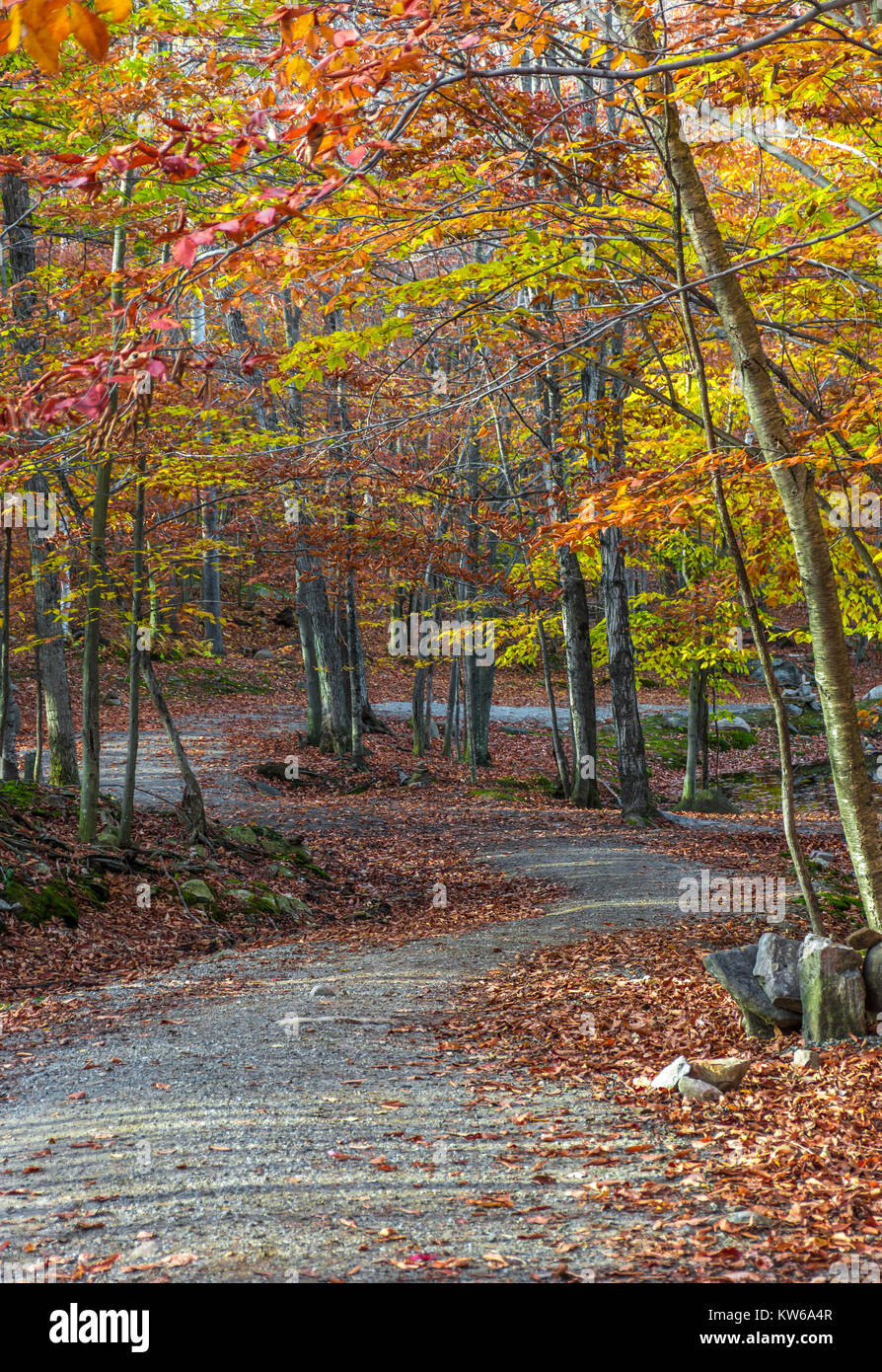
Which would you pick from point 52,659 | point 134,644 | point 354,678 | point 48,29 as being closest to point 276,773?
point 354,678

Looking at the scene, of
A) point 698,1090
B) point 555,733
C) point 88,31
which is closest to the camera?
point 88,31

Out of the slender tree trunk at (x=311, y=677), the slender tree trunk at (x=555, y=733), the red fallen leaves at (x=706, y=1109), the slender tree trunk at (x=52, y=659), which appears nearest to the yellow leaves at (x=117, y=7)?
the red fallen leaves at (x=706, y=1109)

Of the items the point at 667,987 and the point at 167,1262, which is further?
the point at 667,987

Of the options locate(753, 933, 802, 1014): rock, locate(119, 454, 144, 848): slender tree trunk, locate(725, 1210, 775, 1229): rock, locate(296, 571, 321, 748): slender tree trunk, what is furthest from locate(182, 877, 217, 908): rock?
locate(296, 571, 321, 748): slender tree trunk

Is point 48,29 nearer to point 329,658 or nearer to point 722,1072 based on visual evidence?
point 722,1072

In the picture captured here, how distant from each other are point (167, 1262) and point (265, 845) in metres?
7.90

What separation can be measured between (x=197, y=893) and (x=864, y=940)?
591cm

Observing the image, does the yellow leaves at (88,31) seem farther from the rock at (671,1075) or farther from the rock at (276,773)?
the rock at (276,773)

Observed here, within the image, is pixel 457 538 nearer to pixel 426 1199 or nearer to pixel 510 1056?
pixel 510 1056

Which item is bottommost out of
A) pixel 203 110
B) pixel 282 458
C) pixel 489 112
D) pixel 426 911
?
pixel 426 911

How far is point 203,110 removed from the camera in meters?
7.70

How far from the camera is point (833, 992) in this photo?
4.69 metres

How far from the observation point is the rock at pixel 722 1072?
14.5ft

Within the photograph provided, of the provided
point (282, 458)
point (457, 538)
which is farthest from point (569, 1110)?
point (457, 538)
